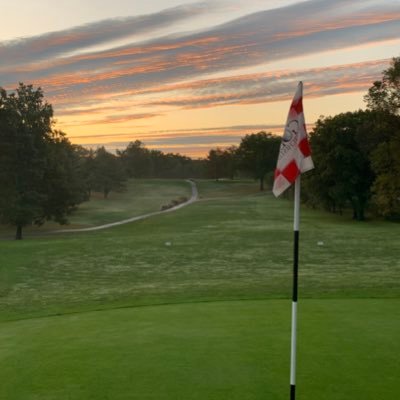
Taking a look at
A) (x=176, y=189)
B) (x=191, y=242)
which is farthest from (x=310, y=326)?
(x=176, y=189)

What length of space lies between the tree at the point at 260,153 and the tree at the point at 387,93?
78509 mm

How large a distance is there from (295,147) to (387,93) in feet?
81.3

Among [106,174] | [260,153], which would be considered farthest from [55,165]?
[260,153]

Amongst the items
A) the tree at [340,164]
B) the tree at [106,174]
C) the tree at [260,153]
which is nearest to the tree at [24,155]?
the tree at [340,164]

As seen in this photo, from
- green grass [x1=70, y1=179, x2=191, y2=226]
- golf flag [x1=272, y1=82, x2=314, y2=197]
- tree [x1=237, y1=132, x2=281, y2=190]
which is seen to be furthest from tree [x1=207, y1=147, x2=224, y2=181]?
golf flag [x1=272, y1=82, x2=314, y2=197]

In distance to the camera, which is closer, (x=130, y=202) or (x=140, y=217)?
(x=140, y=217)

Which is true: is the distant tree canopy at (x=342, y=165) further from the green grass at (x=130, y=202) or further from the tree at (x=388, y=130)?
the green grass at (x=130, y=202)

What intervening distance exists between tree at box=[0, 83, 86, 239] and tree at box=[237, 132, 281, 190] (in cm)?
6276

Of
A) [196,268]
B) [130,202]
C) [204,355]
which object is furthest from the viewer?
[130,202]

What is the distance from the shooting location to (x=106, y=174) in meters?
108

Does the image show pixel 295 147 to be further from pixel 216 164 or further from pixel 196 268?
pixel 216 164

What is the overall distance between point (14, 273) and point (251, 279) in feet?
39.9

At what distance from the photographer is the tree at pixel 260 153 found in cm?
10794

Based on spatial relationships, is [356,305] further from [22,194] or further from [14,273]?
[22,194]
